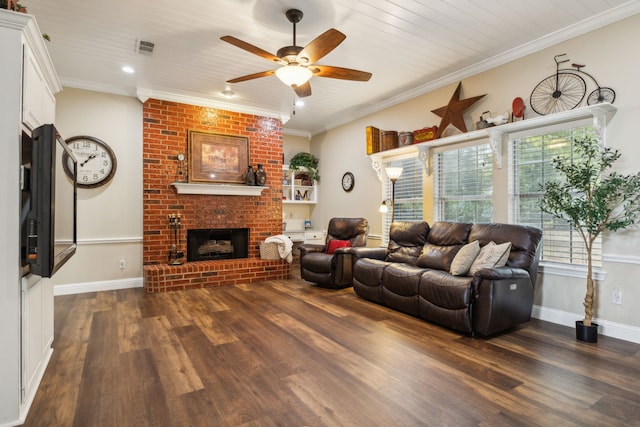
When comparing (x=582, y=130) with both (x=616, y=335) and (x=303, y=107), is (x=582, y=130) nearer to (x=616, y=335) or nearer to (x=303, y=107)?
(x=616, y=335)

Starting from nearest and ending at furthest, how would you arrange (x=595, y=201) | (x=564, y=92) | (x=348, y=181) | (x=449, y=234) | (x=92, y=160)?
(x=595, y=201)
(x=564, y=92)
(x=449, y=234)
(x=92, y=160)
(x=348, y=181)

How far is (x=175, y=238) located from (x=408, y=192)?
3.58 metres

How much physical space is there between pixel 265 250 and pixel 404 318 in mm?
2737

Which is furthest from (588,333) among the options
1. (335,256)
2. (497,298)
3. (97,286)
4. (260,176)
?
(97,286)

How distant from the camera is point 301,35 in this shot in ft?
11.0

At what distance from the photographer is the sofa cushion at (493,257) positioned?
3.19 m

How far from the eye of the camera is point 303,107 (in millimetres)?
5645

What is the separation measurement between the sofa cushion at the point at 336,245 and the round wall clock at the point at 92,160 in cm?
329

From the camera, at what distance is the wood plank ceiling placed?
2.88m

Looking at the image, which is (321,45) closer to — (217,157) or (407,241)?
(407,241)

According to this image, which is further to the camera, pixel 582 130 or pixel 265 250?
pixel 265 250

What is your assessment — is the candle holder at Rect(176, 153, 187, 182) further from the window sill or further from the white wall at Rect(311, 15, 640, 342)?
the window sill

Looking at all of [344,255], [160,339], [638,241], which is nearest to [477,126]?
[638,241]

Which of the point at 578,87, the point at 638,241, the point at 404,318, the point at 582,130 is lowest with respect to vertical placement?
the point at 404,318
